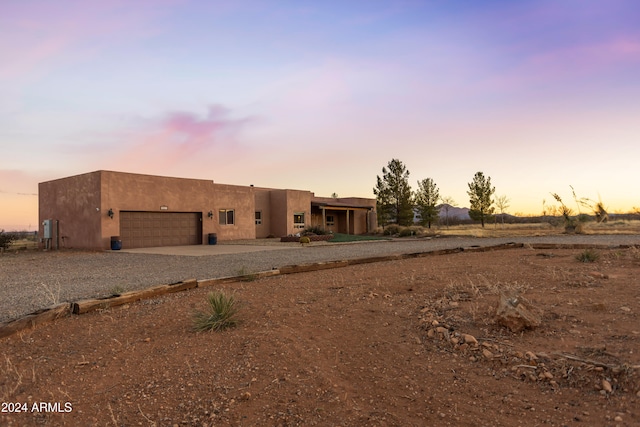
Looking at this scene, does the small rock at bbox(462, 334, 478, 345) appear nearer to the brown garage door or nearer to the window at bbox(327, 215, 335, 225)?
the brown garage door

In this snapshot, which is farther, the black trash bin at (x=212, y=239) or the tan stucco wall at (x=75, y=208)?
the black trash bin at (x=212, y=239)

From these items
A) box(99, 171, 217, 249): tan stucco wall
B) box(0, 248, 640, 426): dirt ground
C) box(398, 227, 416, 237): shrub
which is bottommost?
box(0, 248, 640, 426): dirt ground

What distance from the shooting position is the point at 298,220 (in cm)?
3097

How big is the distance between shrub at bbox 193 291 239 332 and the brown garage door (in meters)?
17.8

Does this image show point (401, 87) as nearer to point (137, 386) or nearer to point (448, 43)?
point (448, 43)

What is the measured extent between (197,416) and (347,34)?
12.0 metres

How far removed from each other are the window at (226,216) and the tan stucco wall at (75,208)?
25.9 feet

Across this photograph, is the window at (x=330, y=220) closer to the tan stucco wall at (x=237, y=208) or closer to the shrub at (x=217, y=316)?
the tan stucco wall at (x=237, y=208)

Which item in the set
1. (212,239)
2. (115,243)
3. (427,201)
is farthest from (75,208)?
(427,201)

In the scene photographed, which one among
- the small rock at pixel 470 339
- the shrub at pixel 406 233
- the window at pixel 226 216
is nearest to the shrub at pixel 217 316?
the small rock at pixel 470 339

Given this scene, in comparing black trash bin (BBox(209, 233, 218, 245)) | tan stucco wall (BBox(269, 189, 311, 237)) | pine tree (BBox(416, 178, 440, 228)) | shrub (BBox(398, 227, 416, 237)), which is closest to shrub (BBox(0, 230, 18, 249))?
black trash bin (BBox(209, 233, 218, 245))

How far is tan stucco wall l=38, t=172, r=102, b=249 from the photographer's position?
773 inches

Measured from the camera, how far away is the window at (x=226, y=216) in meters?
26.4

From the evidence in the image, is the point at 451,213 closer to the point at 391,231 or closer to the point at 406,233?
the point at 391,231
